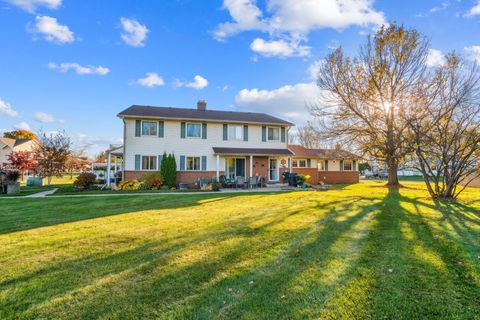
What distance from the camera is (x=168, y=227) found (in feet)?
20.3

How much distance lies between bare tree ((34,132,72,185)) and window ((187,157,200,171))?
1197cm

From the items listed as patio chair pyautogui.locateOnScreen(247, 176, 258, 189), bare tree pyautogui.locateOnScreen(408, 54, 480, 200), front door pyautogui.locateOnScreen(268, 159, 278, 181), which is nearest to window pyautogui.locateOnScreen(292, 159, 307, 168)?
front door pyautogui.locateOnScreen(268, 159, 278, 181)

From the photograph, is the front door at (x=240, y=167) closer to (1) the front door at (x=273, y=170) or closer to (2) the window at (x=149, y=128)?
(1) the front door at (x=273, y=170)

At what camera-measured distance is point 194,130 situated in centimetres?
1947

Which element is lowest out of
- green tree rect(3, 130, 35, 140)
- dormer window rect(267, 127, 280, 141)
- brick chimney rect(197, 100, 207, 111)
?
dormer window rect(267, 127, 280, 141)

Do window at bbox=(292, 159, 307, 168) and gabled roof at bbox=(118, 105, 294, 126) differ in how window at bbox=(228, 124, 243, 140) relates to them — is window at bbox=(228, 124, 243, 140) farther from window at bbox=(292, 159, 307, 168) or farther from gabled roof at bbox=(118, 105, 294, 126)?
window at bbox=(292, 159, 307, 168)

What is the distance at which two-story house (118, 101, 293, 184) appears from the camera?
18219 mm

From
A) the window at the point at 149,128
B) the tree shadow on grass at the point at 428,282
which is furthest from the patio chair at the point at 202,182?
the tree shadow on grass at the point at 428,282

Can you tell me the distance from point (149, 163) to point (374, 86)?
17836 millimetres

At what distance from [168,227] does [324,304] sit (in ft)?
14.5

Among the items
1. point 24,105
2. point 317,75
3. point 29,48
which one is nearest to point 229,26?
point 317,75

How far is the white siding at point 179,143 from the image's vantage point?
18.0 meters

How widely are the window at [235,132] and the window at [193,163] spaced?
10.8 feet

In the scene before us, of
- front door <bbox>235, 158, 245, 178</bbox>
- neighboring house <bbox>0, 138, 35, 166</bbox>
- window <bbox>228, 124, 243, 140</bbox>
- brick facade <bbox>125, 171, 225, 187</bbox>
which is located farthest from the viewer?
neighboring house <bbox>0, 138, 35, 166</bbox>
